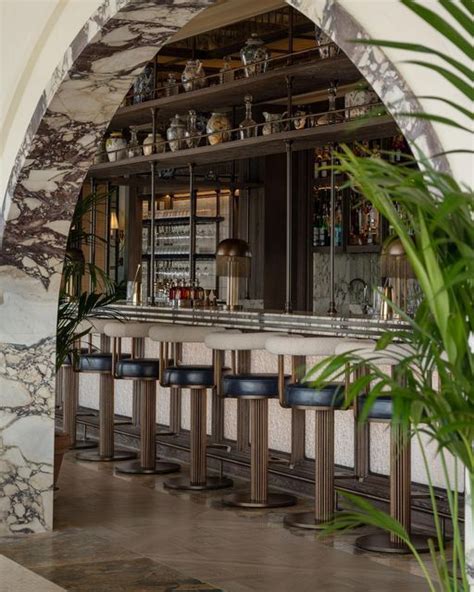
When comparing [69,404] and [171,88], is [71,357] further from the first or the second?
[171,88]

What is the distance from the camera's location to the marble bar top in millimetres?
6422

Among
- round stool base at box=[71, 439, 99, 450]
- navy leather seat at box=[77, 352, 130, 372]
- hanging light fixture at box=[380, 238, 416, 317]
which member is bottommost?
round stool base at box=[71, 439, 99, 450]

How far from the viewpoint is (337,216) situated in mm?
10391

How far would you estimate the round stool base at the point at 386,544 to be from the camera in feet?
18.2

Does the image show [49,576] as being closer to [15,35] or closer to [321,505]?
[321,505]

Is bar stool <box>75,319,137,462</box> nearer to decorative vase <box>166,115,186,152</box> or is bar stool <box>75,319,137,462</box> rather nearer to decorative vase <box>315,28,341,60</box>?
decorative vase <box>166,115,186,152</box>

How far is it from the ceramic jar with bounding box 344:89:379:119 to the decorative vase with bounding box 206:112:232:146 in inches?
50.9

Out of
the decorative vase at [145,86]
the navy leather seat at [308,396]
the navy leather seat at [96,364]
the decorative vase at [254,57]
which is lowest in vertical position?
the navy leather seat at [308,396]

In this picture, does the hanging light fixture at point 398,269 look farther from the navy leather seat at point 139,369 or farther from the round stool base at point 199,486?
the navy leather seat at point 139,369

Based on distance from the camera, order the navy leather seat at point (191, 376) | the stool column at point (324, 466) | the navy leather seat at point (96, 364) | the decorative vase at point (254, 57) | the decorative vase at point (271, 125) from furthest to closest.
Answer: the navy leather seat at point (96, 364), the decorative vase at point (254, 57), the decorative vase at point (271, 125), the navy leather seat at point (191, 376), the stool column at point (324, 466)

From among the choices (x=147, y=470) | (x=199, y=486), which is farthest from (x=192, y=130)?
(x=199, y=486)

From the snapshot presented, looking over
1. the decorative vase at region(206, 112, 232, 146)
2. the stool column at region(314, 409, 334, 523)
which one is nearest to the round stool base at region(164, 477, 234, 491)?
the stool column at region(314, 409, 334, 523)

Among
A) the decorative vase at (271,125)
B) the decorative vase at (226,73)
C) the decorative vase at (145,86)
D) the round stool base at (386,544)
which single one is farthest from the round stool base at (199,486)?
the decorative vase at (145,86)

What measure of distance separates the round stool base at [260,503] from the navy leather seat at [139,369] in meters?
1.17
